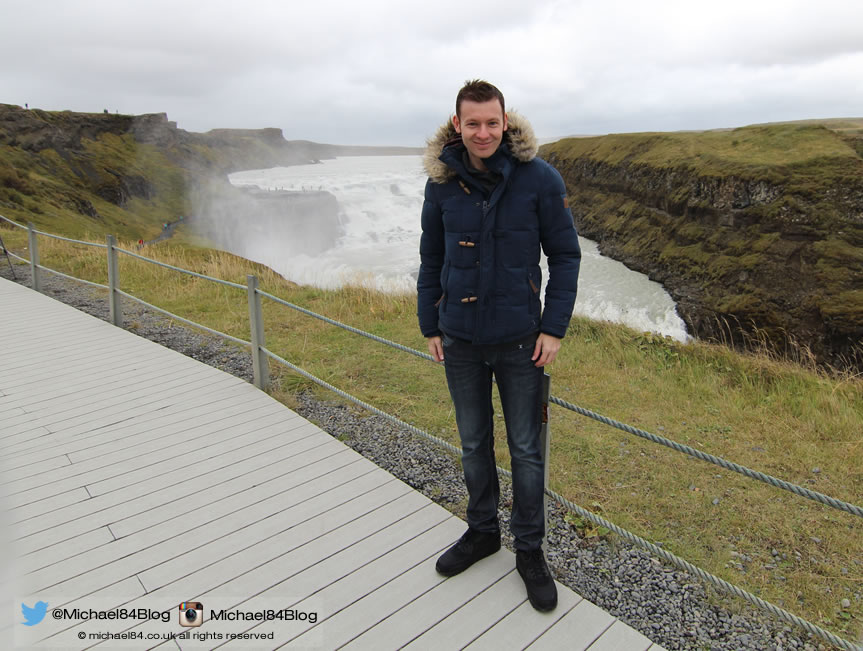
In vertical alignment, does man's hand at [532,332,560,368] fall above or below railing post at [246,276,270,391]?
above

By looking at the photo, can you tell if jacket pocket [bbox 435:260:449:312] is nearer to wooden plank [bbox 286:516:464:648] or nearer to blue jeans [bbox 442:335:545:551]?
blue jeans [bbox 442:335:545:551]

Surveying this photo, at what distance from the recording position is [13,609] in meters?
2.53

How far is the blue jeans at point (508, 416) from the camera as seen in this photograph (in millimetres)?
2455

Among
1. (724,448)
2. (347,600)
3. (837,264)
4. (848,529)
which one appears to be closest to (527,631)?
(347,600)

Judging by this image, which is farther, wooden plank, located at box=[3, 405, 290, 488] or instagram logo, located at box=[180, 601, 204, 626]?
wooden plank, located at box=[3, 405, 290, 488]

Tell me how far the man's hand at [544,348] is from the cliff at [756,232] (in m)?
18.5

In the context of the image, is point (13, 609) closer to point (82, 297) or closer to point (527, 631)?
point (527, 631)

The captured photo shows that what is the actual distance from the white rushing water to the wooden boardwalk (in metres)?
7.16

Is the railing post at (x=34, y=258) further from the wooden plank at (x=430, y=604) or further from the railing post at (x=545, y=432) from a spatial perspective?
the railing post at (x=545, y=432)

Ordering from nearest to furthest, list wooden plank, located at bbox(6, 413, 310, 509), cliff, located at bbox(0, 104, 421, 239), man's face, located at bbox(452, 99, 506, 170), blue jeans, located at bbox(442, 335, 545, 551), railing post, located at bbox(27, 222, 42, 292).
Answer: man's face, located at bbox(452, 99, 506, 170)
blue jeans, located at bbox(442, 335, 545, 551)
wooden plank, located at bbox(6, 413, 310, 509)
railing post, located at bbox(27, 222, 42, 292)
cliff, located at bbox(0, 104, 421, 239)

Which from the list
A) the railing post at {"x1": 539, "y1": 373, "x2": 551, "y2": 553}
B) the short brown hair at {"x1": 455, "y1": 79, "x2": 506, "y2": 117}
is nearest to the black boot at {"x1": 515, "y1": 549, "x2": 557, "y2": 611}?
the railing post at {"x1": 539, "y1": 373, "x2": 551, "y2": 553}

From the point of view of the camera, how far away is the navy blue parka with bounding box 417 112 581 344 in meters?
2.28

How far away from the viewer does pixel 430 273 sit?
2.62 m

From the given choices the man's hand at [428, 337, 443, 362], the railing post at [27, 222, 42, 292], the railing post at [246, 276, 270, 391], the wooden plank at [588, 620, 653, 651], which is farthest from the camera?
the railing post at [27, 222, 42, 292]
